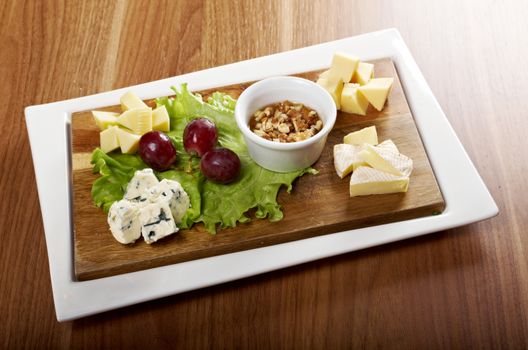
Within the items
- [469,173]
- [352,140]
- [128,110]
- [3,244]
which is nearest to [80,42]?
[128,110]

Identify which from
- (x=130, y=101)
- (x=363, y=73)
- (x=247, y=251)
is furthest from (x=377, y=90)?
(x=130, y=101)

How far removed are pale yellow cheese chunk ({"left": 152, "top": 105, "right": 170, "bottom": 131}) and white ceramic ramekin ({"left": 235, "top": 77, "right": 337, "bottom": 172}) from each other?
0.24m

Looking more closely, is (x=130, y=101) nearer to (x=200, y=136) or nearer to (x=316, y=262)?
(x=200, y=136)

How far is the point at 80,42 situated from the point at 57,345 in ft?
3.79

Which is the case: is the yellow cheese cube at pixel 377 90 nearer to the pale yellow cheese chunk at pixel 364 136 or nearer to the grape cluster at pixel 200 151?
the pale yellow cheese chunk at pixel 364 136

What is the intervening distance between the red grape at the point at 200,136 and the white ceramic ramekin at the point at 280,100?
0.09 meters

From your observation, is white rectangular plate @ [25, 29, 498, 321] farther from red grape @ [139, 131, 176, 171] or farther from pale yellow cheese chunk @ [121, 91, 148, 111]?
red grape @ [139, 131, 176, 171]

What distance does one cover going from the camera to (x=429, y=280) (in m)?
1.49

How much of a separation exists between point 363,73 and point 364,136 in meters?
0.23

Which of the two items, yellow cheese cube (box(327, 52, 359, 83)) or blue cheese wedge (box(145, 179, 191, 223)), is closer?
blue cheese wedge (box(145, 179, 191, 223))

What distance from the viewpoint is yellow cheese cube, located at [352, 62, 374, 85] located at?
1.66 m

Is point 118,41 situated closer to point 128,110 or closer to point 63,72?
point 63,72

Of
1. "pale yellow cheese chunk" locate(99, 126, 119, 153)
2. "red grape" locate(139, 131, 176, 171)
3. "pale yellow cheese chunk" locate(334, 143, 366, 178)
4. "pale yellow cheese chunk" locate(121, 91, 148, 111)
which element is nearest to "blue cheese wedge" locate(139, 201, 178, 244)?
"red grape" locate(139, 131, 176, 171)

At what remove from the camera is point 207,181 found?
1.55m
